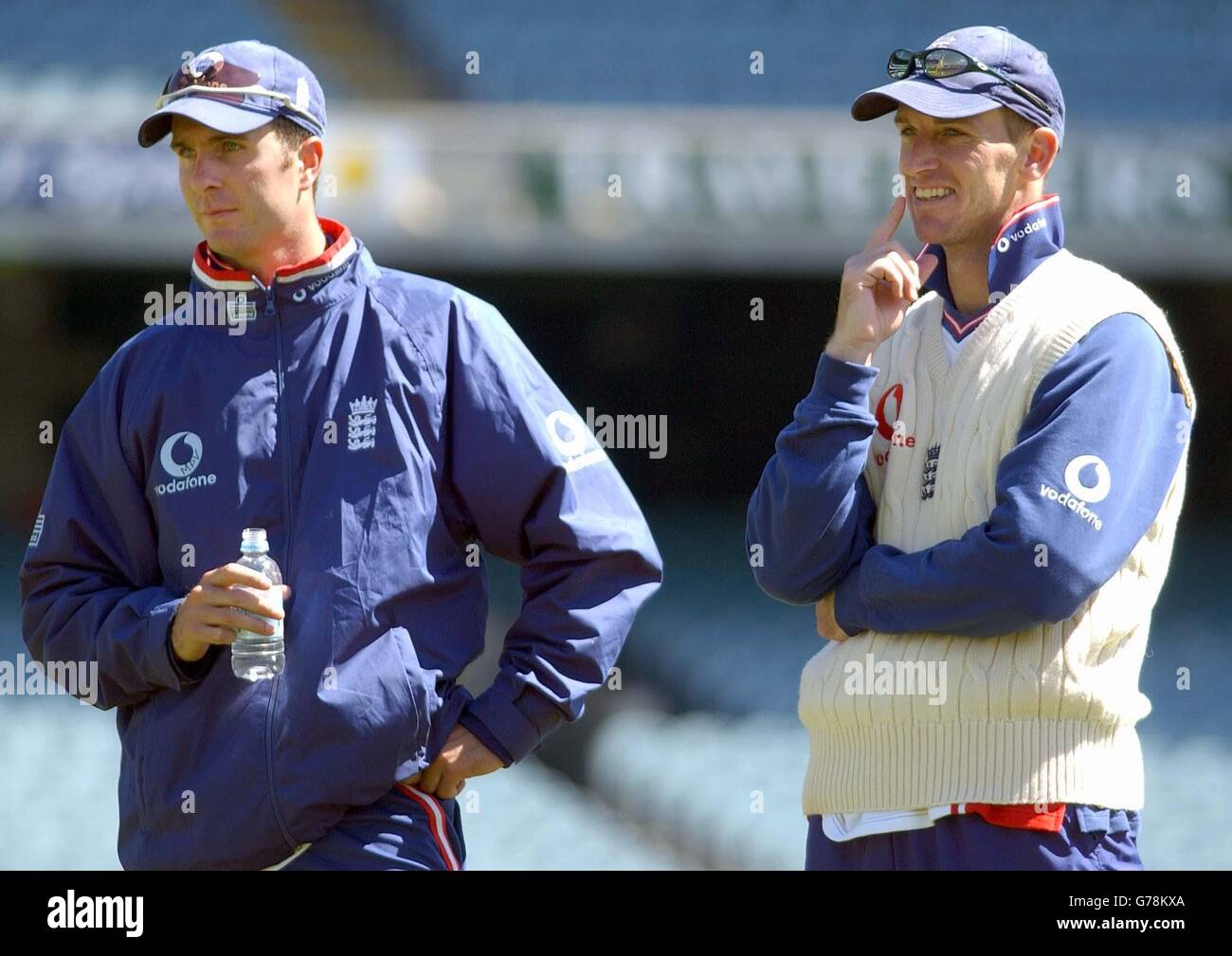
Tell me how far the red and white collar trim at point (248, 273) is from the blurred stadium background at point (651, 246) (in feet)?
12.6

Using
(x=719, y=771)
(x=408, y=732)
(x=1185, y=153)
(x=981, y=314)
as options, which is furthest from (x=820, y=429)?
(x=1185, y=153)

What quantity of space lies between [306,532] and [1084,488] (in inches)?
37.9

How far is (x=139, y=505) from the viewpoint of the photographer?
2451mm

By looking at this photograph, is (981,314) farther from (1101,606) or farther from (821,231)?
(821,231)

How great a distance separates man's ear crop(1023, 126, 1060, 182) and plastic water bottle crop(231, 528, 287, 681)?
1111mm

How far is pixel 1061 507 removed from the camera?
2.20 m

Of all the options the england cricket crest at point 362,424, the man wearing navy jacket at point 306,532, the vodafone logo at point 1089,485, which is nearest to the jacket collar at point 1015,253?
the vodafone logo at point 1089,485

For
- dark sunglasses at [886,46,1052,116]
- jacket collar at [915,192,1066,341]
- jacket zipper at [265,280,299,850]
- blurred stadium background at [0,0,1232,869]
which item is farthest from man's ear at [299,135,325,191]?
blurred stadium background at [0,0,1232,869]

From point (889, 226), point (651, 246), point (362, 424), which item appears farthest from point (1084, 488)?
point (651, 246)

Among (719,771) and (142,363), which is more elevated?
(142,363)

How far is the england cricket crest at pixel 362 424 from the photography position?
2.37 metres

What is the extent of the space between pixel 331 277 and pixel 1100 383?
1.01m

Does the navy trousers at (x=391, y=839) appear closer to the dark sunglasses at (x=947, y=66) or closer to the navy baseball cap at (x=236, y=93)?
the navy baseball cap at (x=236, y=93)

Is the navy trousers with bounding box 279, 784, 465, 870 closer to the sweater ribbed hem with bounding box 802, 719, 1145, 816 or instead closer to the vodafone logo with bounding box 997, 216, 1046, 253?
the sweater ribbed hem with bounding box 802, 719, 1145, 816
